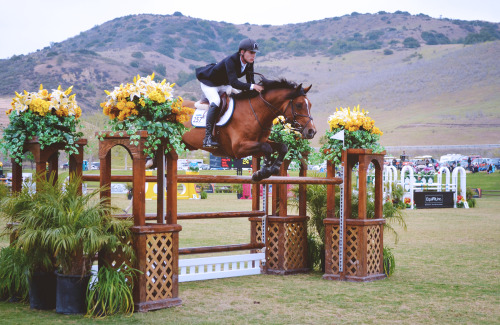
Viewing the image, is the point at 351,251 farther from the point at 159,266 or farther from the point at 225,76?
the point at 159,266

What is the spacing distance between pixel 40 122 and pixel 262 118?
8.47ft

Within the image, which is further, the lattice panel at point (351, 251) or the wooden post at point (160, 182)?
the lattice panel at point (351, 251)

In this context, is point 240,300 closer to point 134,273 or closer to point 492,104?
point 134,273

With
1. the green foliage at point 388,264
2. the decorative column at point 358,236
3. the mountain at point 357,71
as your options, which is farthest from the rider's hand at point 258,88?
the mountain at point 357,71

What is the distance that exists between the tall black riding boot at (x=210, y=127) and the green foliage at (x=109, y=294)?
2033mm

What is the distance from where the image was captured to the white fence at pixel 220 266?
787cm

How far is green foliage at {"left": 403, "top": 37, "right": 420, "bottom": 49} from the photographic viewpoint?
170 meters

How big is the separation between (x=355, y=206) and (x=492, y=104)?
3855 inches

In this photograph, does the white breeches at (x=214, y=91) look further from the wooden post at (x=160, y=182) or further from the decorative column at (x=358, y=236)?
the decorative column at (x=358, y=236)

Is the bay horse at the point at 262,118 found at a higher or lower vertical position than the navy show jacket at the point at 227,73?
lower

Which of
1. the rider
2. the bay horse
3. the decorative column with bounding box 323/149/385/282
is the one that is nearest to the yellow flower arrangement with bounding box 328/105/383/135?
the decorative column with bounding box 323/149/385/282

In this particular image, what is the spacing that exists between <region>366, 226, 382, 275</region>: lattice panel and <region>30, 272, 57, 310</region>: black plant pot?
171 inches

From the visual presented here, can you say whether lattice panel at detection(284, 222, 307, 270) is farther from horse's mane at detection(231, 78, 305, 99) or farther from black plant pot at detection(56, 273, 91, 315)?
black plant pot at detection(56, 273, 91, 315)

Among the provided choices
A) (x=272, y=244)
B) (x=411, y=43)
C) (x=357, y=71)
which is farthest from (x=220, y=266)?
(x=411, y=43)
